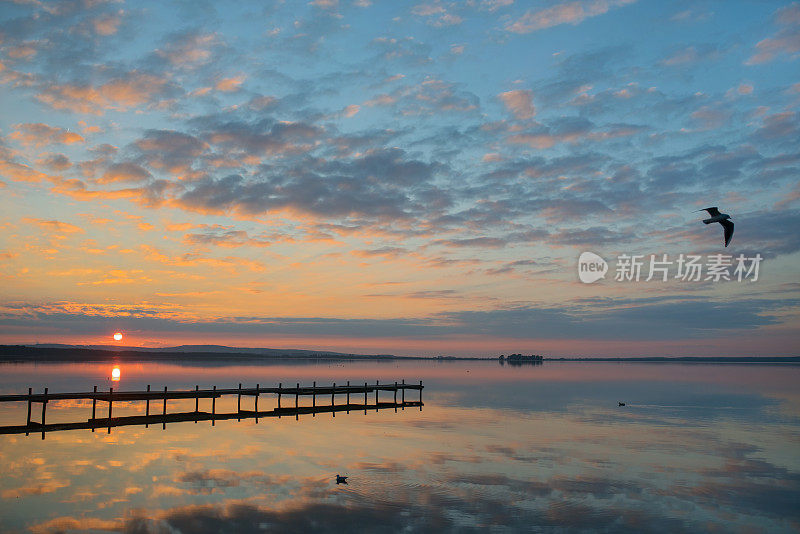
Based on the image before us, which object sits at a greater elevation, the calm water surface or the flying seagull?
the flying seagull

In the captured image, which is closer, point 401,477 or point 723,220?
point 723,220

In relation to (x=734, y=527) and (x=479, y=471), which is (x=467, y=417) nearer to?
(x=479, y=471)

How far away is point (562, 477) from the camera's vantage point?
30.7 metres

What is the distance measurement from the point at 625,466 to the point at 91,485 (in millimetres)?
→ 27441

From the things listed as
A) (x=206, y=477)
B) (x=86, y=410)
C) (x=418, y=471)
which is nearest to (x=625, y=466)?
(x=418, y=471)

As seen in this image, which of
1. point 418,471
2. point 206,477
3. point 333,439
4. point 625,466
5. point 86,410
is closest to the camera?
point 206,477

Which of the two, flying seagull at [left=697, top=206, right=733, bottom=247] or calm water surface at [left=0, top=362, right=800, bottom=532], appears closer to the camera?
calm water surface at [left=0, top=362, right=800, bottom=532]

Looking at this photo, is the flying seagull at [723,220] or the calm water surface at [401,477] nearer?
the calm water surface at [401,477]

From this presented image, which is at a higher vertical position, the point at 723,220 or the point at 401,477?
the point at 723,220

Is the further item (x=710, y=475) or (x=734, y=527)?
(x=710, y=475)

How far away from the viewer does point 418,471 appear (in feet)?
102

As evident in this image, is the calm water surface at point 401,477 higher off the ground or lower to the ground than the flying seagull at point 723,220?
lower

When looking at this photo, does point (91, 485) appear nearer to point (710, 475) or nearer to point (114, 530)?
point (114, 530)

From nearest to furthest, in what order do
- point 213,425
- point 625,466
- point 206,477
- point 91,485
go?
1. point 91,485
2. point 206,477
3. point 625,466
4. point 213,425
